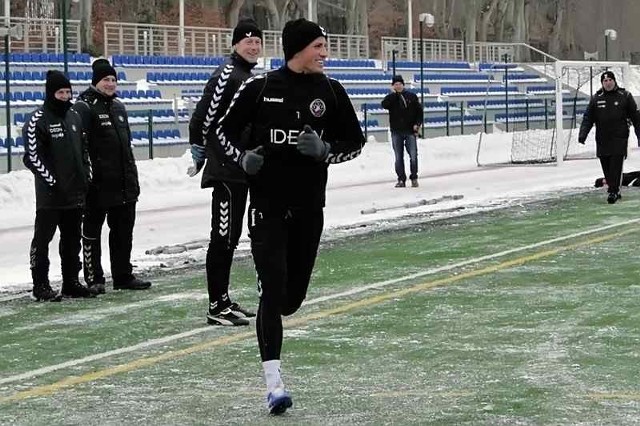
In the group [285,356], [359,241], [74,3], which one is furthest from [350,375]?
[74,3]

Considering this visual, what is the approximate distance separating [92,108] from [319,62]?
496cm

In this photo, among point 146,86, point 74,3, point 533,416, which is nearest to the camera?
point 533,416

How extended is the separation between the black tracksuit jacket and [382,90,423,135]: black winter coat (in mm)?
18115

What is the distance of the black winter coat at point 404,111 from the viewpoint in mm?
25002

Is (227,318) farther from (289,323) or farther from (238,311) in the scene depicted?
(289,323)

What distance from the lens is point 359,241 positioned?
15656 millimetres

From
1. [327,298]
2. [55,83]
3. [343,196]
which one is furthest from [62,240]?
[343,196]

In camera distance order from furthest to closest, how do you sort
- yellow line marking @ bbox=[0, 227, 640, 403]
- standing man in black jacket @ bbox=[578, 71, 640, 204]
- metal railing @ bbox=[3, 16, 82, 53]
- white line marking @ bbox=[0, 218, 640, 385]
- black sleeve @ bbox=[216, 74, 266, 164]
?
metal railing @ bbox=[3, 16, 82, 53] → standing man in black jacket @ bbox=[578, 71, 640, 204] → white line marking @ bbox=[0, 218, 640, 385] → yellow line marking @ bbox=[0, 227, 640, 403] → black sleeve @ bbox=[216, 74, 266, 164]

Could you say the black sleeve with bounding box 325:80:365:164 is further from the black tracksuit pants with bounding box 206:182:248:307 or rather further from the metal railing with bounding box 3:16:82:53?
the metal railing with bounding box 3:16:82:53

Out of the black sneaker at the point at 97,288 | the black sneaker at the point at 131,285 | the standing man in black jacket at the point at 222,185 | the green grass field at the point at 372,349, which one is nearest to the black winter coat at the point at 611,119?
the green grass field at the point at 372,349

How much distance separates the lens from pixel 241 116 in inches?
274

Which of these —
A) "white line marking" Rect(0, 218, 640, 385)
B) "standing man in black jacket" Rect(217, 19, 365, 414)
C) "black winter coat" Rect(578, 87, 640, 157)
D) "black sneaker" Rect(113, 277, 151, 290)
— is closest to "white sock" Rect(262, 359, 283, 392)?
"standing man in black jacket" Rect(217, 19, 365, 414)

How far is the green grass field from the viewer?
6.78 meters

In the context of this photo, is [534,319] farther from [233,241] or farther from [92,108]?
[92,108]
